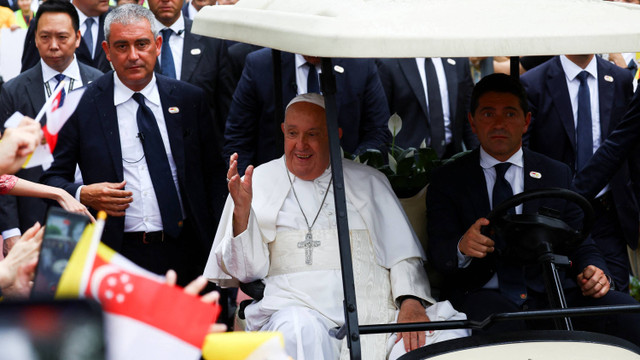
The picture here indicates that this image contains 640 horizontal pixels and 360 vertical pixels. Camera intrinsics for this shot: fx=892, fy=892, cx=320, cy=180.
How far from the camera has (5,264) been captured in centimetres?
249

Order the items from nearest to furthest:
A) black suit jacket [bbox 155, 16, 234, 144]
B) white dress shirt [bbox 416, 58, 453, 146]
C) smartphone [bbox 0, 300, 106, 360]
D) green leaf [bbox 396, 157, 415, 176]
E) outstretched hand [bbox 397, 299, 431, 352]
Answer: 1. smartphone [bbox 0, 300, 106, 360]
2. outstretched hand [bbox 397, 299, 431, 352]
3. green leaf [bbox 396, 157, 415, 176]
4. black suit jacket [bbox 155, 16, 234, 144]
5. white dress shirt [bbox 416, 58, 453, 146]

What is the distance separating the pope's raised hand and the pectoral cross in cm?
36

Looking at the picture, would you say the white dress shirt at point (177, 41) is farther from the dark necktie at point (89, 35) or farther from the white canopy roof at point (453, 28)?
the white canopy roof at point (453, 28)

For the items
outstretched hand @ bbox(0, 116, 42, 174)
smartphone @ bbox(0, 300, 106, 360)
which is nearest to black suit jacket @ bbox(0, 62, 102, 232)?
outstretched hand @ bbox(0, 116, 42, 174)

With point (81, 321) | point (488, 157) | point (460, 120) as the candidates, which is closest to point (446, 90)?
point (460, 120)

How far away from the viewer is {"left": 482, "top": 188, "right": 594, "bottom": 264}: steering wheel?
151 inches

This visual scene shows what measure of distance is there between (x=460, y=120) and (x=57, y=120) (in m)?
4.32

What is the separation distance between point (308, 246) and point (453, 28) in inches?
65.1

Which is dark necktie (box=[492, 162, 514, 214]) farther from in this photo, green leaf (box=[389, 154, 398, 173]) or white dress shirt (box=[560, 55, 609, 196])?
white dress shirt (box=[560, 55, 609, 196])

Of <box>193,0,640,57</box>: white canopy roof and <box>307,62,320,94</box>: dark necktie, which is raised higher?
<box>307,62,320,94</box>: dark necktie

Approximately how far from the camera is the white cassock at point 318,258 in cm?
413

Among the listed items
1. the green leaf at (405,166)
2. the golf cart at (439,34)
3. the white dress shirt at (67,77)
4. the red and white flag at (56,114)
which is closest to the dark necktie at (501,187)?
the green leaf at (405,166)

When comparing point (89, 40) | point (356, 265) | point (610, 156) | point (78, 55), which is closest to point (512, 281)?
point (356, 265)

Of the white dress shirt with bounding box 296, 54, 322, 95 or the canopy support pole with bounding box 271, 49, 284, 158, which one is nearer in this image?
the canopy support pole with bounding box 271, 49, 284, 158
